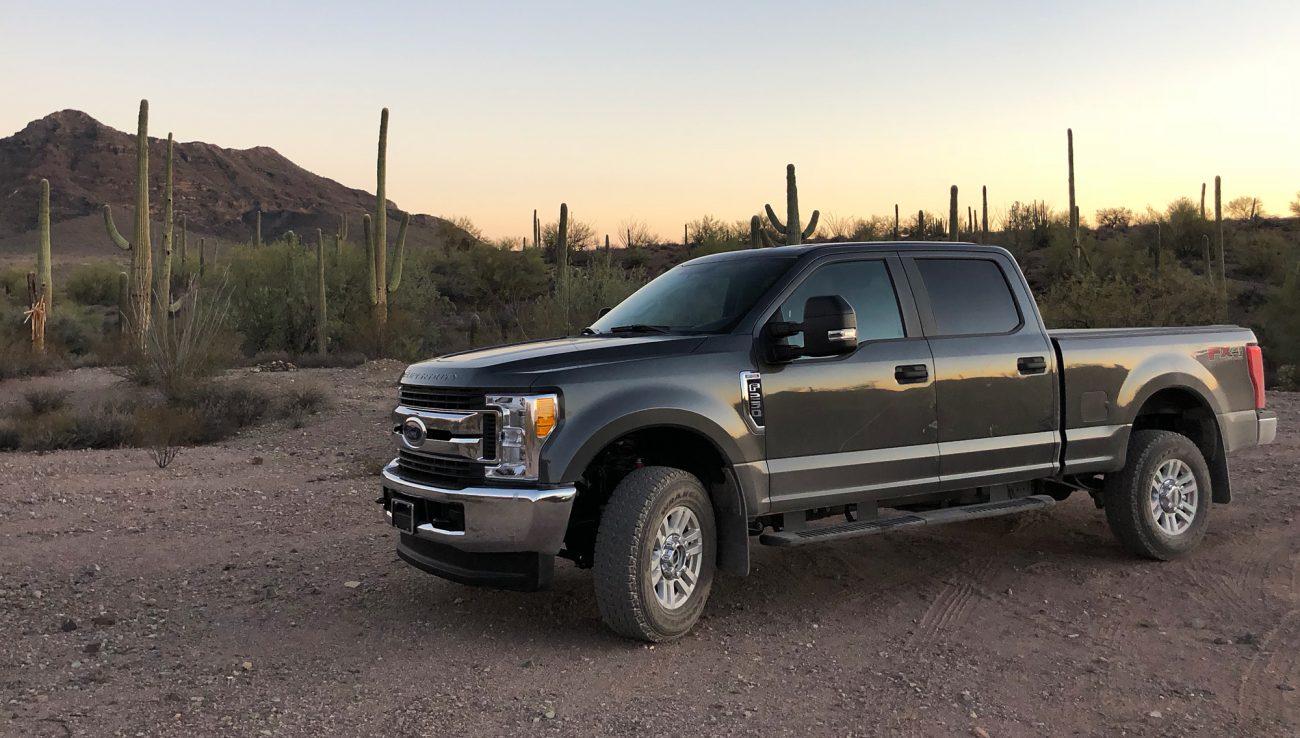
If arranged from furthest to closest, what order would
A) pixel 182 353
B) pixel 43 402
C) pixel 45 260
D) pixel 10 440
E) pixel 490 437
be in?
1. pixel 45 260
2. pixel 182 353
3. pixel 43 402
4. pixel 10 440
5. pixel 490 437

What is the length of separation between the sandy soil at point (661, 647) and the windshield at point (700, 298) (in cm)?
168

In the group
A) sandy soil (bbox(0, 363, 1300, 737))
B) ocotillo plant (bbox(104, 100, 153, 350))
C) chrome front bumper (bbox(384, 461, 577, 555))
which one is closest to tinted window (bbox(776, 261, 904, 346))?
sandy soil (bbox(0, 363, 1300, 737))

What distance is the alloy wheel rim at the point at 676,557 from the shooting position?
529 centimetres

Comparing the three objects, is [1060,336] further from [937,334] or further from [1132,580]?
[1132,580]

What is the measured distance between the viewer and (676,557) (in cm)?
539

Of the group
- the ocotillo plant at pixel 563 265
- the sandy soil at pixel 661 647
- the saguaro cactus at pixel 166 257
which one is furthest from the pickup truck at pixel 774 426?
the saguaro cactus at pixel 166 257

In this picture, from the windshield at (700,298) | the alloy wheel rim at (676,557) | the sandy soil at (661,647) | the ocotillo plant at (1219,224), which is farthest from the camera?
the ocotillo plant at (1219,224)

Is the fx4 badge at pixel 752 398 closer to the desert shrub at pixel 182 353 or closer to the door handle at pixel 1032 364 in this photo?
the door handle at pixel 1032 364

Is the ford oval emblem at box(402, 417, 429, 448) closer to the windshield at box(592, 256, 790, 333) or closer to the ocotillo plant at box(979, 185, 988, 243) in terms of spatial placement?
the windshield at box(592, 256, 790, 333)

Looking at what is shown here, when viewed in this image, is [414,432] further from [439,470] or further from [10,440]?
[10,440]

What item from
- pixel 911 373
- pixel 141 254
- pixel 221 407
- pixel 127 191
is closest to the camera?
pixel 911 373

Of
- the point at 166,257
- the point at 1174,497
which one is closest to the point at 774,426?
the point at 1174,497

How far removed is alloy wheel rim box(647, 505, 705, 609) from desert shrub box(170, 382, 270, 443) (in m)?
11.0

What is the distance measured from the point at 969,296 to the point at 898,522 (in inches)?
64.5
